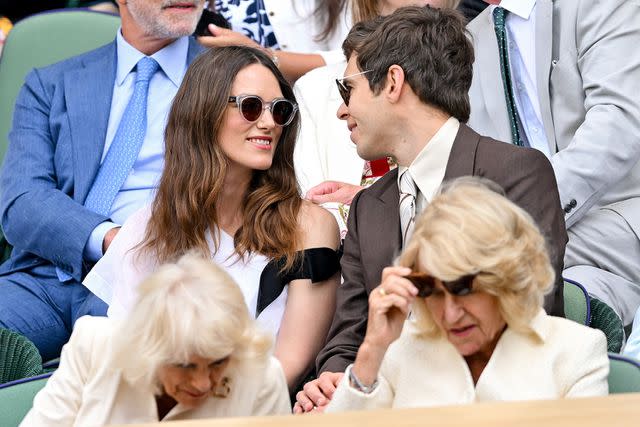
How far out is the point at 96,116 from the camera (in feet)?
13.9

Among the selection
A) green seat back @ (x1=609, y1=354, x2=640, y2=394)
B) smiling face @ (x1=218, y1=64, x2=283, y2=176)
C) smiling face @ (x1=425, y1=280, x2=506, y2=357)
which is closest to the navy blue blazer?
smiling face @ (x1=218, y1=64, x2=283, y2=176)

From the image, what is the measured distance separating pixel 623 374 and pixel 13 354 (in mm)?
1598

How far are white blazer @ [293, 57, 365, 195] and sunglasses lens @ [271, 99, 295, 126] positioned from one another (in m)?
0.53

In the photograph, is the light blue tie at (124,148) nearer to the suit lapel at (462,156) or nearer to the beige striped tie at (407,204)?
the beige striped tie at (407,204)

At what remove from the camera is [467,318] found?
2.46 meters

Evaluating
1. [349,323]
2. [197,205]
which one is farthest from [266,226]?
[349,323]

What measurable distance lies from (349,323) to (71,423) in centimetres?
89

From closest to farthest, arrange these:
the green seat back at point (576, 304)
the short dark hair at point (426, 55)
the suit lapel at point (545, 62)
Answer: the green seat back at point (576, 304) < the short dark hair at point (426, 55) < the suit lapel at point (545, 62)

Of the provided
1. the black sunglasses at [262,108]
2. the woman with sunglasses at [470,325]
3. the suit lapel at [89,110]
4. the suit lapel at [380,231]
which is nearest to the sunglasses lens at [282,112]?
the black sunglasses at [262,108]

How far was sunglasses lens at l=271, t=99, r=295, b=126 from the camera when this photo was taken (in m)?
3.56

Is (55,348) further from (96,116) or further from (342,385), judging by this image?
(342,385)

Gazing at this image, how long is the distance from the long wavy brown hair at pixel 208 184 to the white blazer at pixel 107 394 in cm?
86

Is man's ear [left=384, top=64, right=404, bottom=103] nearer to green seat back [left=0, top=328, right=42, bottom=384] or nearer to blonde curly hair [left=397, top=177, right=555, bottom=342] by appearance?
blonde curly hair [left=397, top=177, right=555, bottom=342]

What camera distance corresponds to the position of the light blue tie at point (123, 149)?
409 centimetres
